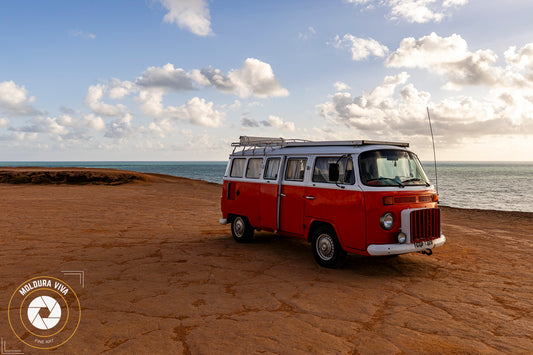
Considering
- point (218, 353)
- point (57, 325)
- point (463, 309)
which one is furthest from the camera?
point (463, 309)

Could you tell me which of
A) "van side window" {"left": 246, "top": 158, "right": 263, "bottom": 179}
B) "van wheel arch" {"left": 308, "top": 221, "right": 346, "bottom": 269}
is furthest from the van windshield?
"van side window" {"left": 246, "top": 158, "right": 263, "bottom": 179}

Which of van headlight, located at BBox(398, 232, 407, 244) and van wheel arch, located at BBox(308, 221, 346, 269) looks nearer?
van headlight, located at BBox(398, 232, 407, 244)

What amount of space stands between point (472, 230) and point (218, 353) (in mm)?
10869

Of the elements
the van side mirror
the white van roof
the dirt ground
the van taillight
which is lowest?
the dirt ground

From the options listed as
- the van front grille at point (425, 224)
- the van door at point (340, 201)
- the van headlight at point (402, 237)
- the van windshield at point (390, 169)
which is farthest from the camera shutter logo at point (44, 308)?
the van front grille at point (425, 224)

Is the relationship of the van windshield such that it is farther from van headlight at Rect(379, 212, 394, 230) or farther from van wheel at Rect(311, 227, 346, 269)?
van wheel at Rect(311, 227, 346, 269)

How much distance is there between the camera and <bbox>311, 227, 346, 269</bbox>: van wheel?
7078 mm

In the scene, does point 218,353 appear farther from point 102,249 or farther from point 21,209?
point 21,209

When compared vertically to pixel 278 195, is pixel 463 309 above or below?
below

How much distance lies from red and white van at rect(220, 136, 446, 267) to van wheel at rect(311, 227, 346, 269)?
0.06 ft

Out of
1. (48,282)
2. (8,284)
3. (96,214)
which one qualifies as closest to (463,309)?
(48,282)

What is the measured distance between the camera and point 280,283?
20.7 feet

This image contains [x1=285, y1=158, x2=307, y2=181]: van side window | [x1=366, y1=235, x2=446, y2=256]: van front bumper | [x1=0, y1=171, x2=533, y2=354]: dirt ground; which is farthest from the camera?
[x1=285, y1=158, x2=307, y2=181]: van side window

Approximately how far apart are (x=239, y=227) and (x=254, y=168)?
1627mm
